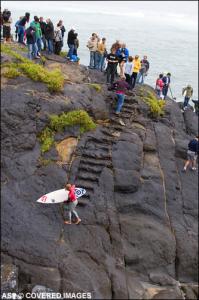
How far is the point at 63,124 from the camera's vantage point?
21047 mm

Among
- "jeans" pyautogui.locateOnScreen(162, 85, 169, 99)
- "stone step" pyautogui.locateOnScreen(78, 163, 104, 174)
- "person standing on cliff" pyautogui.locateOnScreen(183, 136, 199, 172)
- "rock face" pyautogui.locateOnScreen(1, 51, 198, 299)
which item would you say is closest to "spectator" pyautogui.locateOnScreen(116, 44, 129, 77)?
"rock face" pyautogui.locateOnScreen(1, 51, 198, 299)

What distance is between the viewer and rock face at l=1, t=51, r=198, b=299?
16.1 metres

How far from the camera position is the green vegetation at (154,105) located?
26.8m

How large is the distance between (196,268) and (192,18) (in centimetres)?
15794

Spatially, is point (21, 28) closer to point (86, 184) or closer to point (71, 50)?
point (71, 50)

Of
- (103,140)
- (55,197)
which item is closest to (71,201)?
(55,197)

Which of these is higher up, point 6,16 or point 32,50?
point 6,16

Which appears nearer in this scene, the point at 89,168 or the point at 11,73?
the point at 89,168

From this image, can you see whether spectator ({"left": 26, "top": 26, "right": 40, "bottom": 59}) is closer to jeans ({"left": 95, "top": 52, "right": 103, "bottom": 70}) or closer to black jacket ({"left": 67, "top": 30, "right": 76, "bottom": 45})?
black jacket ({"left": 67, "top": 30, "right": 76, "bottom": 45})

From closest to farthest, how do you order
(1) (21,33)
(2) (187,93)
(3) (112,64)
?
(3) (112,64) < (1) (21,33) < (2) (187,93)

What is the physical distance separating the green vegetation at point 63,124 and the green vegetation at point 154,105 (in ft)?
19.0

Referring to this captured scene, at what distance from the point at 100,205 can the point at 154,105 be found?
1022 centimetres

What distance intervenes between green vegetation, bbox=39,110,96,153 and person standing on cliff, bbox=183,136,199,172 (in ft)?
18.5

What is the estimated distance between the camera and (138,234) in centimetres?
1908
